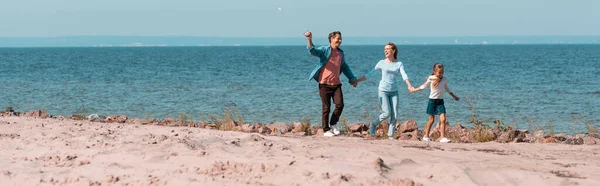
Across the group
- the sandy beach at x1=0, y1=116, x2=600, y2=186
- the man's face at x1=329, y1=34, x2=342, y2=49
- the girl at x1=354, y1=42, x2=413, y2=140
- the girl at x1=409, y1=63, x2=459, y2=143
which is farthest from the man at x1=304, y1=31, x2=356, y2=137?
the sandy beach at x1=0, y1=116, x2=600, y2=186

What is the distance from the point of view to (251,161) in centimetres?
744

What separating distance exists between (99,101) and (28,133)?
1455 centimetres

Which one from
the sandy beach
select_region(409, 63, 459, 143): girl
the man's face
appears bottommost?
the sandy beach

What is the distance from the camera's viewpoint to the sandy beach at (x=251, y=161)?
694cm

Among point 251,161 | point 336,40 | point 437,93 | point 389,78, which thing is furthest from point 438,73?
point 251,161

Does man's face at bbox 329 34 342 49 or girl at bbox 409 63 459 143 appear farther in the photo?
man's face at bbox 329 34 342 49

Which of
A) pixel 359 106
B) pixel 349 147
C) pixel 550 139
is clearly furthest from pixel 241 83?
pixel 349 147

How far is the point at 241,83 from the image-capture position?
108 feet

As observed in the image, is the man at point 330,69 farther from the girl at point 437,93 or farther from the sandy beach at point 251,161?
the sandy beach at point 251,161

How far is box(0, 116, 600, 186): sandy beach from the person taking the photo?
694cm

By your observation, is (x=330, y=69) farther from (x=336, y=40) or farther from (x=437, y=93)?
(x=437, y=93)

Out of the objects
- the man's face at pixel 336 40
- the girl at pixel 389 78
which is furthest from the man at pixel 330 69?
the girl at pixel 389 78

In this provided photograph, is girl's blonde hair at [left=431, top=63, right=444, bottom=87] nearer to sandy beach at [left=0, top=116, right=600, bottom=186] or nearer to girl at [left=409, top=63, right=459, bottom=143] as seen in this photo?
girl at [left=409, top=63, right=459, bottom=143]

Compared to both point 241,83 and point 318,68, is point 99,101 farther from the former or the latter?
point 318,68
